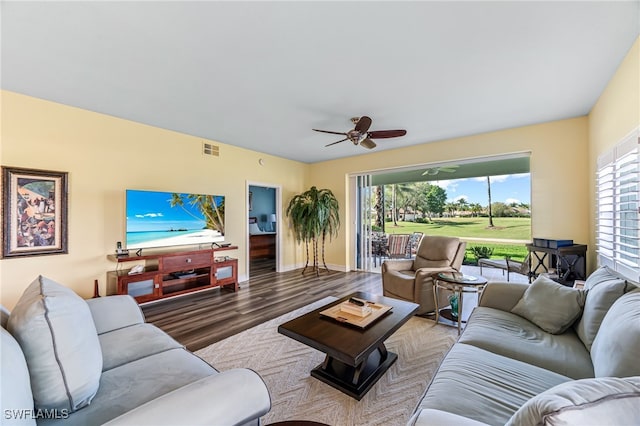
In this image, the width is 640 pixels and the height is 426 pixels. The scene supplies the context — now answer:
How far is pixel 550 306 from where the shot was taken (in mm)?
1748

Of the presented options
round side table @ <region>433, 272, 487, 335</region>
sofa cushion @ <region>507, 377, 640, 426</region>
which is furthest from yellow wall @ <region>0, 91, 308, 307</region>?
sofa cushion @ <region>507, 377, 640, 426</region>

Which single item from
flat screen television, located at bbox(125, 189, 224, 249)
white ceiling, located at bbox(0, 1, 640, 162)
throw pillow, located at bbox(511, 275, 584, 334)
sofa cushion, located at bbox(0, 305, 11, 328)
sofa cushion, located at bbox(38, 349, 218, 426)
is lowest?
sofa cushion, located at bbox(38, 349, 218, 426)

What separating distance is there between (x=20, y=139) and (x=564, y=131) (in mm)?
6665

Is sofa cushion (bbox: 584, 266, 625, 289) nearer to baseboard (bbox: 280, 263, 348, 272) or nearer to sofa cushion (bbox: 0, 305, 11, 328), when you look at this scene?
sofa cushion (bbox: 0, 305, 11, 328)

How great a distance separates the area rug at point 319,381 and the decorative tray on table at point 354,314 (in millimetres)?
456

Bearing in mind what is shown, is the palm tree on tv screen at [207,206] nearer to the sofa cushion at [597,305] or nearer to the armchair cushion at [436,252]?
the armchair cushion at [436,252]

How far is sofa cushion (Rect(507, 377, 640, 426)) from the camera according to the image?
1.88ft

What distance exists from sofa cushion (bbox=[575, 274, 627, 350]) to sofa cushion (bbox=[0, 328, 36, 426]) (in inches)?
98.7

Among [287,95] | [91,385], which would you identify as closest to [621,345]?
[91,385]

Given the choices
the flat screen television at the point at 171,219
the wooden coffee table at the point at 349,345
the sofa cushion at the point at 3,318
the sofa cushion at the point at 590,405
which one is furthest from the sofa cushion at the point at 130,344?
the flat screen television at the point at 171,219

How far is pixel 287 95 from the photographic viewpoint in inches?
107

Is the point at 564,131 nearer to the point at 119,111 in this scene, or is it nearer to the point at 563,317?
the point at 563,317

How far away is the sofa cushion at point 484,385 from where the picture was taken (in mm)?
1014

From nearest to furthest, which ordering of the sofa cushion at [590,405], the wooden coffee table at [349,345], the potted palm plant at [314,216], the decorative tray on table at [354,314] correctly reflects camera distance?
1. the sofa cushion at [590,405]
2. the wooden coffee table at [349,345]
3. the decorative tray on table at [354,314]
4. the potted palm plant at [314,216]
